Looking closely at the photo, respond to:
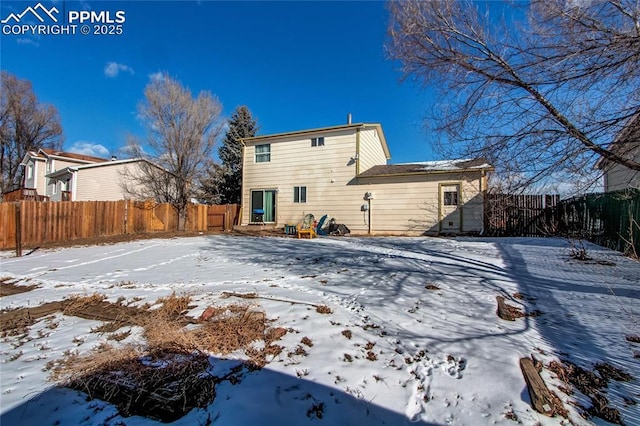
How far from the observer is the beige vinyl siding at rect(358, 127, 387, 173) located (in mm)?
14398

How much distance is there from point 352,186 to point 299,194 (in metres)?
2.96

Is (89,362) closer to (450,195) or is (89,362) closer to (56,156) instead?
(450,195)

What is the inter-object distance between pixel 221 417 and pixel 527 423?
2026mm

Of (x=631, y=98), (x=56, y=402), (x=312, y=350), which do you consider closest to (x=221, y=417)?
(x=312, y=350)

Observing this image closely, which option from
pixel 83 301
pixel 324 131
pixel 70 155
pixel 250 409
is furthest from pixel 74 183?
pixel 250 409

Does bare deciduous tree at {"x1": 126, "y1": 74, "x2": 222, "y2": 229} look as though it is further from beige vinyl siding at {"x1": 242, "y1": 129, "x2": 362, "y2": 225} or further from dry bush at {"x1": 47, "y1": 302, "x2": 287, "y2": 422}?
dry bush at {"x1": 47, "y1": 302, "x2": 287, "y2": 422}

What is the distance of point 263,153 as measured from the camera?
1630 cm

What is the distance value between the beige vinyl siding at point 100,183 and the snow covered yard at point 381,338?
1461cm

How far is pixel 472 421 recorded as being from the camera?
75.0 inches

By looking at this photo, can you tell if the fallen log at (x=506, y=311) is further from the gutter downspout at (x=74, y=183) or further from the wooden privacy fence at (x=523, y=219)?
the gutter downspout at (x=74, y=183)

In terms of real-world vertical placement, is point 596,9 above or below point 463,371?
above

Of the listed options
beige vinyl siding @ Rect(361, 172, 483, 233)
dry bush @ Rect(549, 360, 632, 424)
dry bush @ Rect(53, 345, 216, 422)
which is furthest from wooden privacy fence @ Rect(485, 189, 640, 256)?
dry bush @ Rect(53, 345, 216, 422)

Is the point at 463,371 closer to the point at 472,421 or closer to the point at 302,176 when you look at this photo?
the point at 472,421

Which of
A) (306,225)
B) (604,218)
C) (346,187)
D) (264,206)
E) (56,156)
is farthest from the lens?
(56,156)
